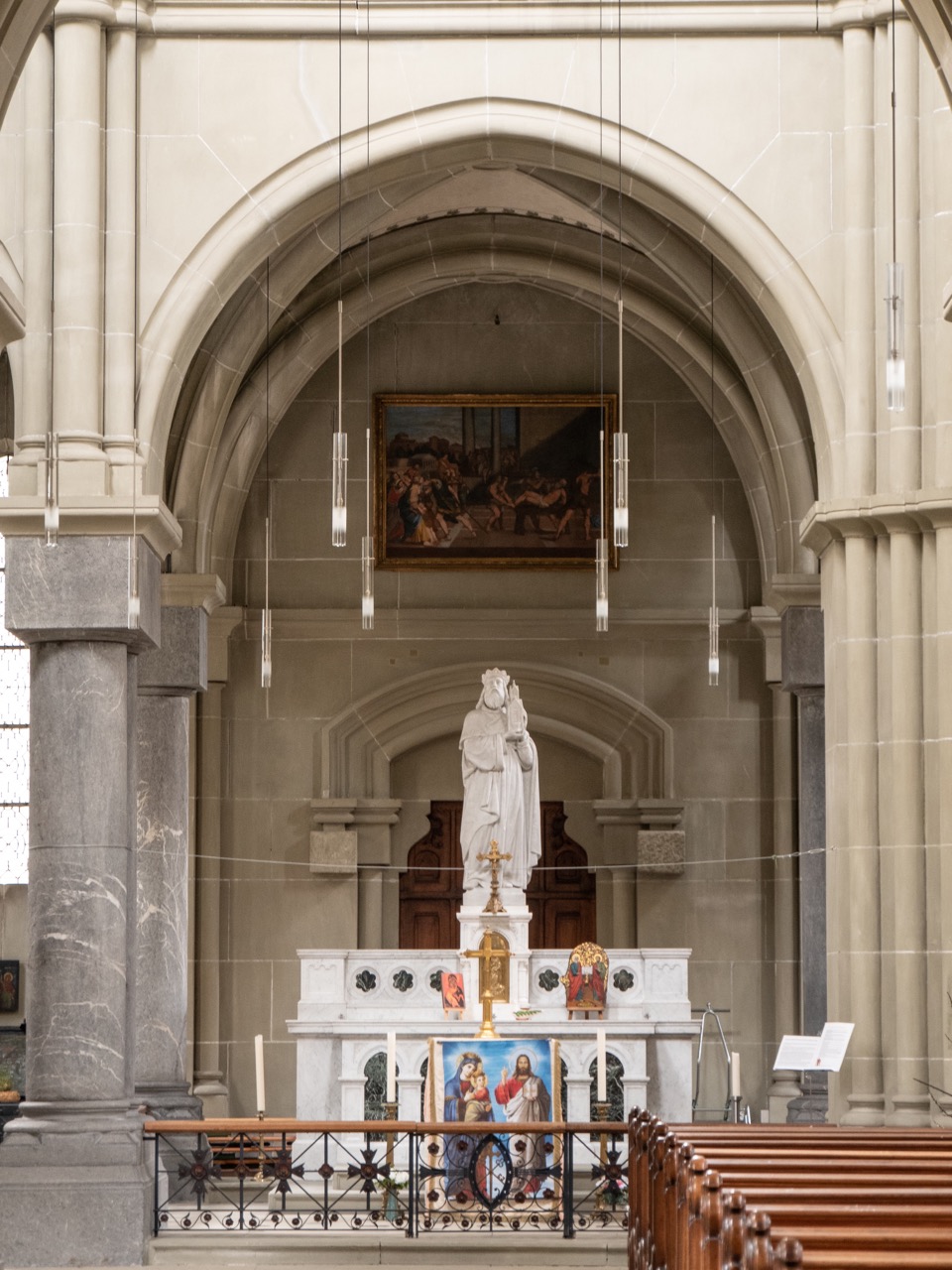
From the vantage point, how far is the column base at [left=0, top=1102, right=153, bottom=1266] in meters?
11.6

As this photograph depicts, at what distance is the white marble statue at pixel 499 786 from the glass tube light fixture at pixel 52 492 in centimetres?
455

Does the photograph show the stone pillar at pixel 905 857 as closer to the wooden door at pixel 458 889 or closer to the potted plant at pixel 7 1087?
the potted plant at pixel 7 1087

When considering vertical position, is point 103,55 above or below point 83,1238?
above

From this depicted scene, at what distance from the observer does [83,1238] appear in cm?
1169

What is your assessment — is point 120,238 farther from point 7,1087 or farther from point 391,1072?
point 7,1087

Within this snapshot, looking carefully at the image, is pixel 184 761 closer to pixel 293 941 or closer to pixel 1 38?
pixel 293 941

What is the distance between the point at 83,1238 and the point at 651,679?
9062 mm

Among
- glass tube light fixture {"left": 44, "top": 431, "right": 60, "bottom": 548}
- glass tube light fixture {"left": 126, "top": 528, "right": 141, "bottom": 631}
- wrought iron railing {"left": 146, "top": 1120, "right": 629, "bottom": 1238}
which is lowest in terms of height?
wrought iron railing {"left": 146, "top": 1120, "right": 629, "bottom": 1238}

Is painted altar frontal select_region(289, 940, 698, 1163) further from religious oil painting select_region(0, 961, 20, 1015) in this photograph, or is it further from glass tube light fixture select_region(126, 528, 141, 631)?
religious oil painting select_region(0, 961, 20, 1015)

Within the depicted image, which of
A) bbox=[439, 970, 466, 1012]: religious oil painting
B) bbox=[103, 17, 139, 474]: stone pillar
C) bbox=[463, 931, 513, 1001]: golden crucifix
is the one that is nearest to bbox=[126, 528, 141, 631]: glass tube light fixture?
bbox=[103, 17, 139, 474]: stone pillar

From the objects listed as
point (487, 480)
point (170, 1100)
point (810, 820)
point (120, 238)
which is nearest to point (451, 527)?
point (487, 480)

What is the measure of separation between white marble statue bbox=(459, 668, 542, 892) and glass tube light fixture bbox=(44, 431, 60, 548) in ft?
14.9

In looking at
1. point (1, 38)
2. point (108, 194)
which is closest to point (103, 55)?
point (108, 194)

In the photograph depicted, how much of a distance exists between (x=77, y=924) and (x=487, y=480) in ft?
28.1
